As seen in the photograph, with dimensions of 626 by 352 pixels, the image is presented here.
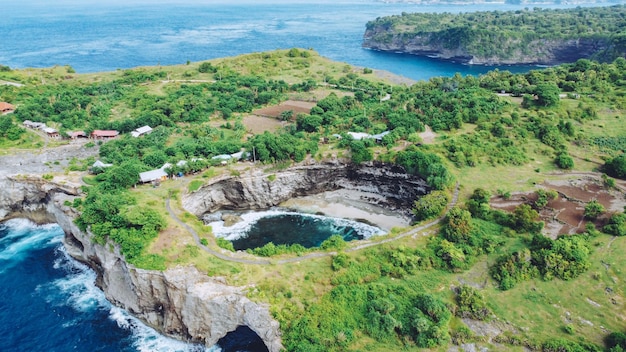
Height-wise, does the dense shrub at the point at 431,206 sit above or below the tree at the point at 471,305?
above

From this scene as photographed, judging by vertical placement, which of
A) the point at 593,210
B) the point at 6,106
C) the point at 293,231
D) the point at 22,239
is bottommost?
the point at 22,239

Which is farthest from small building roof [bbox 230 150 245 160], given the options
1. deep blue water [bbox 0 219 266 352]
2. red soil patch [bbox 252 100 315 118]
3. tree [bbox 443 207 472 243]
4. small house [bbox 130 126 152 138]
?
tree [bbox 443 207 472 243]

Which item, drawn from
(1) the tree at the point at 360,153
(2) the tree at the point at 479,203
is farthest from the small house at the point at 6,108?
(2) the tree at the point at 479,203

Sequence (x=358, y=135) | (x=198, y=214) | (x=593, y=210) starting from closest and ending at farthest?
(x=593, y=210)
(x=198, y=214)
(x=358, y=135)

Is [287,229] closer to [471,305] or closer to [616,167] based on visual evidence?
[471,305]

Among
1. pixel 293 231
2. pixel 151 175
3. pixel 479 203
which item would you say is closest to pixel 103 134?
pixel 151 175

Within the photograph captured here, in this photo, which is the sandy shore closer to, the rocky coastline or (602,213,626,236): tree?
the rocky coastline

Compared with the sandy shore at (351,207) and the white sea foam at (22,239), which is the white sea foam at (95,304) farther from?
the sandy shore at (351,207)
